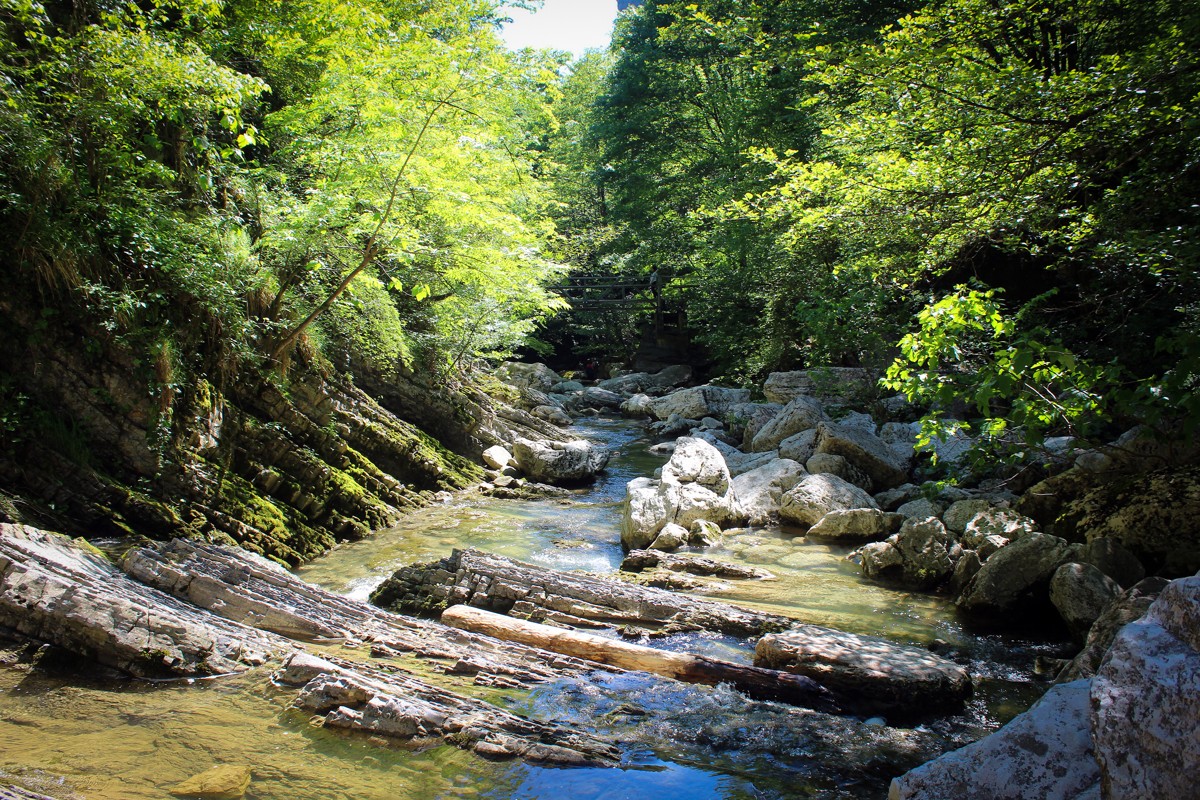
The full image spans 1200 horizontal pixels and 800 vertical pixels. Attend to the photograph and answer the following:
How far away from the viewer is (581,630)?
19.3ft

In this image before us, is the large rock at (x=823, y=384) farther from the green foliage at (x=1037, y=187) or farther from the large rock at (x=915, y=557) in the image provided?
the large rock at (x=915, y=557)

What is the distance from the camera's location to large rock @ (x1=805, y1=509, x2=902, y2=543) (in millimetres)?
9164

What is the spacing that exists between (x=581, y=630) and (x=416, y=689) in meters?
1.81

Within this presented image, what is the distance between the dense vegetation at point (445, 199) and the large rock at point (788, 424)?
1.29 meters

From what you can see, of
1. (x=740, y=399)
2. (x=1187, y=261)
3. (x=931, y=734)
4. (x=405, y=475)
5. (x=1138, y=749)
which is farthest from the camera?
(x=740, y=399)

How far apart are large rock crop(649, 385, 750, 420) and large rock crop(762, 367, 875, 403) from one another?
2.25 m

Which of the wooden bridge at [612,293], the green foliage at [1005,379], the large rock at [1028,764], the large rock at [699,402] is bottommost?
the large rock at [1028,764]

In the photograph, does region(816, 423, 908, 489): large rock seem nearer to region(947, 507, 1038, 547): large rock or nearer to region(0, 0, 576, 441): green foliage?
region(947, 507, 1038, 547): large rock

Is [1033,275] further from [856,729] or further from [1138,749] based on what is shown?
[1138,749]

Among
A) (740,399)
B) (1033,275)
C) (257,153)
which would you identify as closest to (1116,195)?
(1033,275)

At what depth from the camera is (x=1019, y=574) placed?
635 cm

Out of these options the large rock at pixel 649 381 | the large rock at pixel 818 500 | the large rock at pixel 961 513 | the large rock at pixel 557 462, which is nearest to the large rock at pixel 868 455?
the large rock at pixel 818 500

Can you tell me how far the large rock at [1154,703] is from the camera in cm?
220

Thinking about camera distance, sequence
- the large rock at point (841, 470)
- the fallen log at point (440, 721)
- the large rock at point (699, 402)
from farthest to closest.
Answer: the large rock at point (699, 402) < the large rock at point (841, 470) < the fallen log at point (440, 721)
